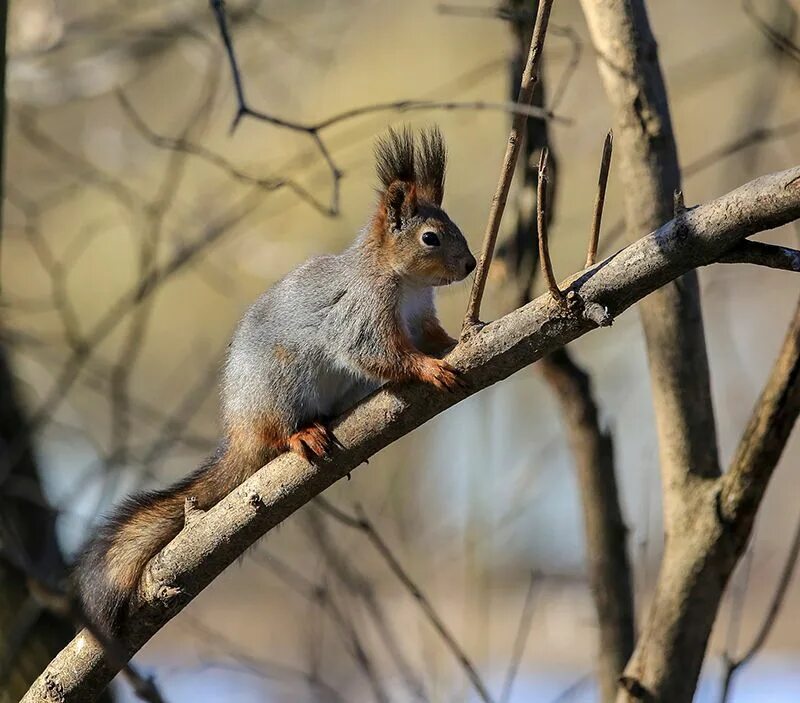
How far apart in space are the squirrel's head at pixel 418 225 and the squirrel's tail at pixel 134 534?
0.52 meters

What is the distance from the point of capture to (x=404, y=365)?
1848 mm

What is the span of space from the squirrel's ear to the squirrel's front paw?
67cm

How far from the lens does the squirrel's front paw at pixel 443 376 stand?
157 centimetres

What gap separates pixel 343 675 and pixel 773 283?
4.08 metres

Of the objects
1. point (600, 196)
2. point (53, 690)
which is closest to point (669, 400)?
point (600, 196)

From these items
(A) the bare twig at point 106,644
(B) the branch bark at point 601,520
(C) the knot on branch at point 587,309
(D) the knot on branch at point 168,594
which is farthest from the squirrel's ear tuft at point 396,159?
(A) the bare twig at point 106,644

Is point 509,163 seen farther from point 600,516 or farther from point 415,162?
point 600,516

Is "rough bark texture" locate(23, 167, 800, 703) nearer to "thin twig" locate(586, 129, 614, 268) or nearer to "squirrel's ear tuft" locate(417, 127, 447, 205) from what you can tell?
"thin twig" locate(586, 129, 614, 268)

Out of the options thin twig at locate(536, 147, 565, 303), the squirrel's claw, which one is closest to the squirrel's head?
the squirrel's claw

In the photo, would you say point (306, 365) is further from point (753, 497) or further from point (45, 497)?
point (45, 497)

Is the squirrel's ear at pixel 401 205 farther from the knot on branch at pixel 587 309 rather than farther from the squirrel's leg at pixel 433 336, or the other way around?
the knot on branch at pixel 587 309

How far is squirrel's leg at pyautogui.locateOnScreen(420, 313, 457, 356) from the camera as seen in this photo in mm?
2250

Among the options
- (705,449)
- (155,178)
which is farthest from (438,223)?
(155,178)

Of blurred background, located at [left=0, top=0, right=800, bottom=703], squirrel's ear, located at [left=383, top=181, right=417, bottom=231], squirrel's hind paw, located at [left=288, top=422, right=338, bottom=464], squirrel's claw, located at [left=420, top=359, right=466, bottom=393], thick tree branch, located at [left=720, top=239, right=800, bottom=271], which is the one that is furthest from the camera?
blurred background, located at [left=0, top=0, right=800, bottom=703]
